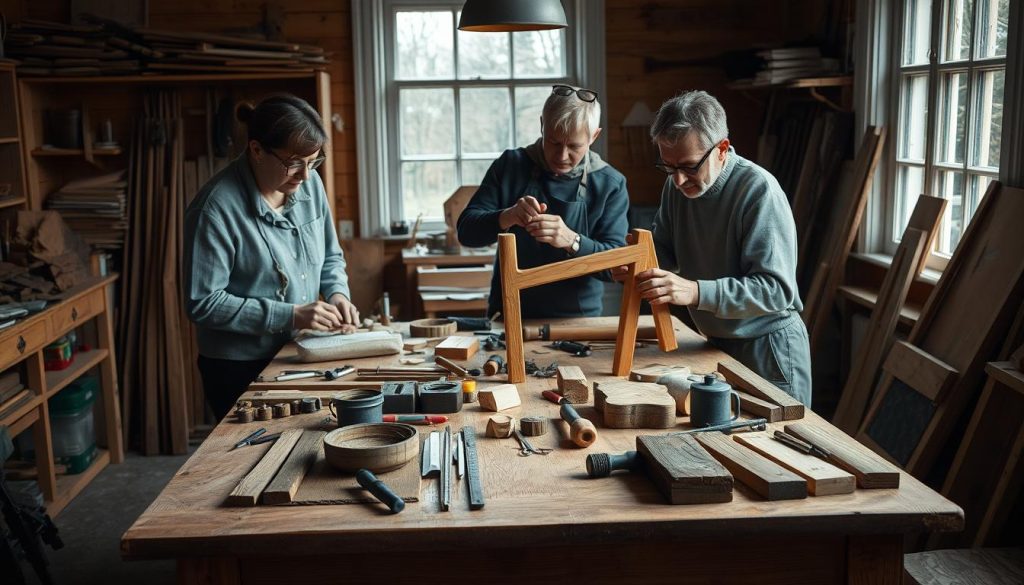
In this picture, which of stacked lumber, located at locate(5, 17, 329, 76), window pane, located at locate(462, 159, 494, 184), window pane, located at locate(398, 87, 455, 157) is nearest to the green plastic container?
stacked lumber, located at locate(5, 17, 329, 76)

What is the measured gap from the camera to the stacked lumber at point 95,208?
5.14 meters

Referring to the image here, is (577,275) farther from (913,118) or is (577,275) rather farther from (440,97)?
(440,97)

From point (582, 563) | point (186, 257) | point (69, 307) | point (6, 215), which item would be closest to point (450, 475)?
point (582, 563)

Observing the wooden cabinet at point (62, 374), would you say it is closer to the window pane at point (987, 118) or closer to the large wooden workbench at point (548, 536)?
the large wooden workbench at point (548, 536)

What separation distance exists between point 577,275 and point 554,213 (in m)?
0.61

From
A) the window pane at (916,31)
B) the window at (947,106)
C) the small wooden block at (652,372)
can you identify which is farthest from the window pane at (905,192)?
the small wooden block at (652,372)

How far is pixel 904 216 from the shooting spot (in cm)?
437

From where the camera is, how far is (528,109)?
5645mm

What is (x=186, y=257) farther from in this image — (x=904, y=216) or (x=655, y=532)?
(x=904, y=216)

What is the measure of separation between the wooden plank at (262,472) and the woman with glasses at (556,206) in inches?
44.9

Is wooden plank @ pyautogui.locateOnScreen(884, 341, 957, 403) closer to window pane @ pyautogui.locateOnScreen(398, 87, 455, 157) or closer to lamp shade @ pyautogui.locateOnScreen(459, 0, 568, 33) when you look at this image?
lamp shade @ pyautogui.locateOnScreen(459, 0, 568, 33)

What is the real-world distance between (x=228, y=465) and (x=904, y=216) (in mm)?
3440

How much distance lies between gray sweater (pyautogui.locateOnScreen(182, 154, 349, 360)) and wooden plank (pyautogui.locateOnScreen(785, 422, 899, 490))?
1.48m

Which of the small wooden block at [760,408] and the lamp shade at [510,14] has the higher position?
the lamp shade at [510,14]
